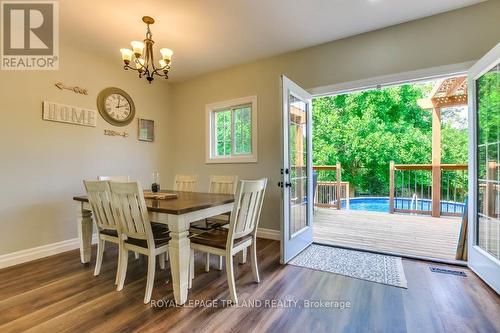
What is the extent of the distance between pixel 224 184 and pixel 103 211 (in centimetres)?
141

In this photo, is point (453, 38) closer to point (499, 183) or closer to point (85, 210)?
point (499, 183)

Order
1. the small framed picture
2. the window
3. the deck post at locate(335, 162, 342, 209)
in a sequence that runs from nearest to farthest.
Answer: the window, the small framed picture, the deck post at locate(335, 162, 342, 209)

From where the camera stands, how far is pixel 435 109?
199 inches

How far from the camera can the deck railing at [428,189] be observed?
483cm

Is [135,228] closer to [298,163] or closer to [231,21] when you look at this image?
[298,163]

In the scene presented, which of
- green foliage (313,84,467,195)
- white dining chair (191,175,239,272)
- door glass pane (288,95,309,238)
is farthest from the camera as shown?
green foliage (313,84,467,195)

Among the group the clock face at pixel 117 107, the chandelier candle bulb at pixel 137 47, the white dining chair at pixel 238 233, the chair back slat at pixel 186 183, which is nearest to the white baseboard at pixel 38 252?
the chair back slat at pixel 186 183

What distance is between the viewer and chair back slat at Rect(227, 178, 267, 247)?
6.25 ft

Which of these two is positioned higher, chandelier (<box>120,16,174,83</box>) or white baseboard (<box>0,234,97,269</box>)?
chandelier (<box>120,16,174,83</box>)

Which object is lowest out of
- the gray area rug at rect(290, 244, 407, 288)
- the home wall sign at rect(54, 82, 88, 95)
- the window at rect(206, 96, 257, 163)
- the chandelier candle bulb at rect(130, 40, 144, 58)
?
the gray area rug at rect(290, 244, 407, 288)

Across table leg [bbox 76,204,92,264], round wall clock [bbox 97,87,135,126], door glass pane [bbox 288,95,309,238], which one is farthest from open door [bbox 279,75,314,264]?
round wall clock [bbox 97,87,135,126]

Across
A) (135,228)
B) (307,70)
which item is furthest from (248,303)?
(307,70)

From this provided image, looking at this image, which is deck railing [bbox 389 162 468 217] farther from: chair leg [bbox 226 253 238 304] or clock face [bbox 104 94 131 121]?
clock face [bbox 104 94 131 121]

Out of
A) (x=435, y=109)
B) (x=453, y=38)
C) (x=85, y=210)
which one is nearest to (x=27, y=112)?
(x=85, y=210)
